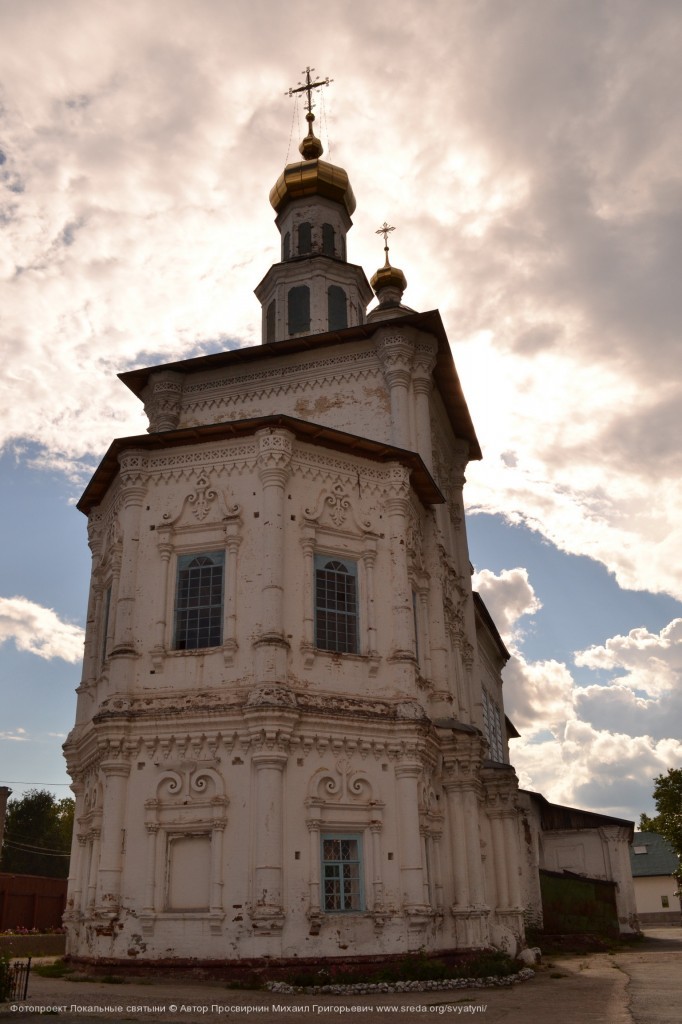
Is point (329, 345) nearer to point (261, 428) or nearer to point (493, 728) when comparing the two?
point (261, 428)

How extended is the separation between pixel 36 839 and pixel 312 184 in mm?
45041

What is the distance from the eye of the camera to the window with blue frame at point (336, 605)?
17469mm

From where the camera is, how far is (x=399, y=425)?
69.9ft

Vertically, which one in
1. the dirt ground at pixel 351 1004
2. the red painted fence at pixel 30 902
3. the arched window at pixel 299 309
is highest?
the arched window at pixel 299 309

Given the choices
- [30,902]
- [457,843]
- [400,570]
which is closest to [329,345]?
[400,570]

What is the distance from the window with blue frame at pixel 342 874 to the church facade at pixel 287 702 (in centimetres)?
4

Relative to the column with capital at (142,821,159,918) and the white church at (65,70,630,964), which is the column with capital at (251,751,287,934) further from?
the column with capital at (142,821,159,918)

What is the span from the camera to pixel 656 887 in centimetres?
5703

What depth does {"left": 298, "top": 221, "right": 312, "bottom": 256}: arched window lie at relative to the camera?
93.0 ft

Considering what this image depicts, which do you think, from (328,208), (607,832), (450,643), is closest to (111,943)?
(450,643)

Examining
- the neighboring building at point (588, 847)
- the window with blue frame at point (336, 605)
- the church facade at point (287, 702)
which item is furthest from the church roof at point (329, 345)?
the neighboring building at point (588, 847)

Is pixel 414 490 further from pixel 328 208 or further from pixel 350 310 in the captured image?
pixel 328 208

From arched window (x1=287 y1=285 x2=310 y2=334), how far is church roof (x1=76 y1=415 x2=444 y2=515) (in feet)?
28.1

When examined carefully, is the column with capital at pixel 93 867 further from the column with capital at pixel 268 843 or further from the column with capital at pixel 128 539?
the column with capital at pixel 128 539
